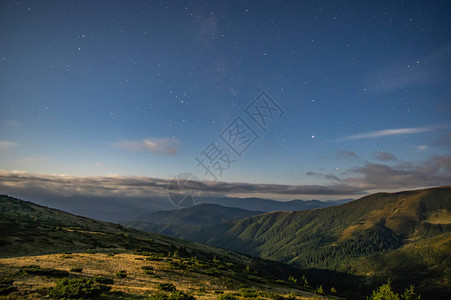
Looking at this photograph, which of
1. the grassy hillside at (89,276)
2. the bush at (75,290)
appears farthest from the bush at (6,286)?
the bush at (75,290)

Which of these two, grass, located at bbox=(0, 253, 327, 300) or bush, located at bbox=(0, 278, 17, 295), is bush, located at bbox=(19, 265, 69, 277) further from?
bush, located at bbox=(0, 278, 17, 295)

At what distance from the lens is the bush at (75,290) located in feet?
59.0

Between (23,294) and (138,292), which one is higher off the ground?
(23,294)

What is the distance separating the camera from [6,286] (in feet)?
60.1

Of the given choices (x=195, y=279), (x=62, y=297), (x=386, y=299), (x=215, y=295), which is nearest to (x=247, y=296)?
(x=215, y=295)

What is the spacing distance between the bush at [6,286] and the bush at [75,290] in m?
2.75

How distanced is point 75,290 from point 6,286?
543cm

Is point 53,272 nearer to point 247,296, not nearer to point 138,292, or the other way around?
point 138,292

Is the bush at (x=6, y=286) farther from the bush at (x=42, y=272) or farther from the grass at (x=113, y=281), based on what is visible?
the bush at (x=42, y=272)

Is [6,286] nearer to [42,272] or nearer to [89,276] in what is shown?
[42,272]

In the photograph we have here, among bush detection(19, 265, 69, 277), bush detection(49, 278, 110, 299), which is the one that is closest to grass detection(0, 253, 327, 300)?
bush detection(49, 278, 110, 299)

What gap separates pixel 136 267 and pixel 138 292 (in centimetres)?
1180

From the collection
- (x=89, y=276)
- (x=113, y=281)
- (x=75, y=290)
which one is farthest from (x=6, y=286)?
(x=113, y=281)

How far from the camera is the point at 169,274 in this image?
1235 inches
